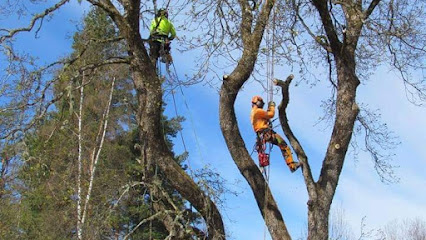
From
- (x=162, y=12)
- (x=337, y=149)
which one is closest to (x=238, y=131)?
(x=337, y=149)

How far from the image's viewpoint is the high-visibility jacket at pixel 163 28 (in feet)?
23.2

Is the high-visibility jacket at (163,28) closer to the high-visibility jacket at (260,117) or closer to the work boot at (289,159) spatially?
the high-visibility jacket at (260,117)

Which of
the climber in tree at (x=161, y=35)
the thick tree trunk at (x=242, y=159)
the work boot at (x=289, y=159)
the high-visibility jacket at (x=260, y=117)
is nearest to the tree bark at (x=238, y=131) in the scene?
the thick tree trunk at (x=242, y=159)

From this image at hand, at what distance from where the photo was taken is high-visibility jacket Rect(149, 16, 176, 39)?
7.08m

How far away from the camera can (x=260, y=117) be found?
6996mm

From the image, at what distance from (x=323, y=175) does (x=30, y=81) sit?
11.2 feet

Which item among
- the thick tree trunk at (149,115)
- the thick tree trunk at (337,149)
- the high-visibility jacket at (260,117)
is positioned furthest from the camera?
the high-visibility jacket at (260,117)

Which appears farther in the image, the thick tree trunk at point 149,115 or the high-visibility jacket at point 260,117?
the high-visibility jacket at point 260,117

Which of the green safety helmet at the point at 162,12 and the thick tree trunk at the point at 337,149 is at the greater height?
the green safety helmet at the point at 162,12

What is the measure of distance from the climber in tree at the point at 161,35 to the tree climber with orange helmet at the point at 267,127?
116 centimetres

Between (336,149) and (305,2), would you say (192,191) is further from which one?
(305,2)

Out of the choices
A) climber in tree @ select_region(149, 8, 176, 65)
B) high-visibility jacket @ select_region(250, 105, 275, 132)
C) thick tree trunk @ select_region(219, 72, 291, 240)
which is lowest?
thick tree trunk @ select_region(219, 72, 291, 240)

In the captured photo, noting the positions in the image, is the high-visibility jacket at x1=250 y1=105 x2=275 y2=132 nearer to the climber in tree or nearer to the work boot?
the work boot

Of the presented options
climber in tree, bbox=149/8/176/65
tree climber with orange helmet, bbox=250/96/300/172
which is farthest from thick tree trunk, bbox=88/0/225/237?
tree climber with orange helmet, bbox=250/96/300/172
